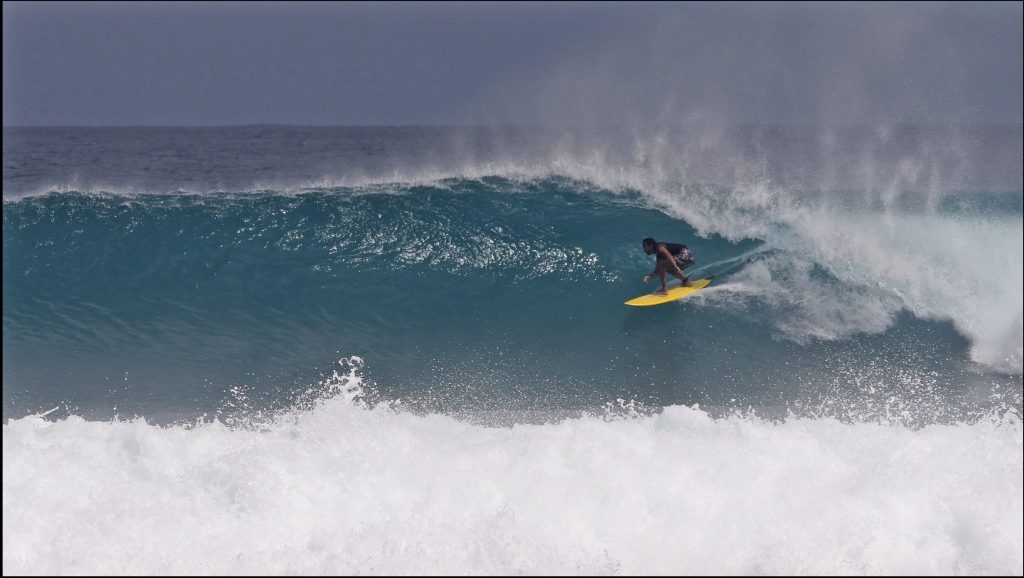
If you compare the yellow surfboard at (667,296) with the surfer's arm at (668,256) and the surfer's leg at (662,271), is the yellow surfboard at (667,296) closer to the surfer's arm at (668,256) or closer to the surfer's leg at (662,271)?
the surfer's leg at (662,271)

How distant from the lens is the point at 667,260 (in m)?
9.29

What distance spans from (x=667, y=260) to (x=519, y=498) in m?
4.73

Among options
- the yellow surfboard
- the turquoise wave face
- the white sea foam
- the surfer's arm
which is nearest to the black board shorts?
the surfer's arm

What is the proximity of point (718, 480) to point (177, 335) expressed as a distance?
6867mm

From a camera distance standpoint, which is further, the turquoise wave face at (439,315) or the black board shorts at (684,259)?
the black board shorts at (684,259)

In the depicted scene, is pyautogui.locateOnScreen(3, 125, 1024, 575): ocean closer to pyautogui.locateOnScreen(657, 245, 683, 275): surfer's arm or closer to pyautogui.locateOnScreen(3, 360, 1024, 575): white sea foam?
pyautogui.locateOnScreen(3, 360, 1024, 575): white sea foam

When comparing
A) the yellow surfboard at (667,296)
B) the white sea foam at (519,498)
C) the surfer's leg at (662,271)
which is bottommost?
the white sea foam at (519,498)

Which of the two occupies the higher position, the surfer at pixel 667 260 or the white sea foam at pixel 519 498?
the surfer at pixel 667 260

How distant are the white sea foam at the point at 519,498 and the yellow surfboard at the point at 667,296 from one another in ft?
9.80

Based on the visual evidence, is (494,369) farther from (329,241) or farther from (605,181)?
(605,181)

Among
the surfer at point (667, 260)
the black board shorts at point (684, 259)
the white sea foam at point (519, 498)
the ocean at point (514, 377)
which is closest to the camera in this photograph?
the white sea foam at point (519, 498)

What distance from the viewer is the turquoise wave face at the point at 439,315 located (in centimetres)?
762

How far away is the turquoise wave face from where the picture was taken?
762 centimetres

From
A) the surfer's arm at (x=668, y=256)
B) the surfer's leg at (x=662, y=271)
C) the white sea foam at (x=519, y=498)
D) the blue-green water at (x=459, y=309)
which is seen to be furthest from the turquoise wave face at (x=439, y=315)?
the white sea foam at (x=519, y=498)
